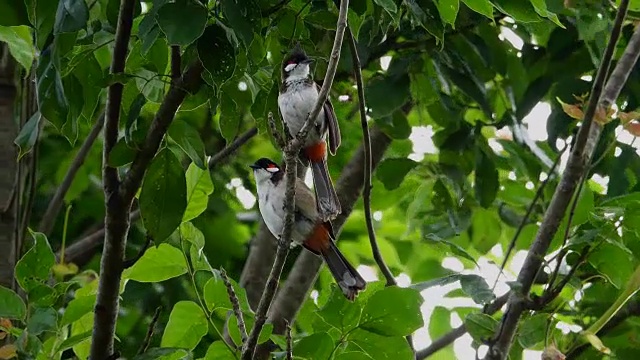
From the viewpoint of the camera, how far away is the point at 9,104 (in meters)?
3.13

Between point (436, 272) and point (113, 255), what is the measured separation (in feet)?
8.41

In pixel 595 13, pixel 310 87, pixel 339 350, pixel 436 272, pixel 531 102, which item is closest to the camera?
pixel 339 350

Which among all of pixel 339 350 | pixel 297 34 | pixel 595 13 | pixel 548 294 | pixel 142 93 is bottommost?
pixel 339 350

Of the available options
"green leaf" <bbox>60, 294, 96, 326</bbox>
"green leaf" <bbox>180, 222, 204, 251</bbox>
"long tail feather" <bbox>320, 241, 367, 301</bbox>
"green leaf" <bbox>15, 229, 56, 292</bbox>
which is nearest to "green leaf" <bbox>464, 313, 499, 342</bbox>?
"long tail feather" <bbox>320, 241, 367, 301</bbox>

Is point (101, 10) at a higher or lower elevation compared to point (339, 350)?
higher

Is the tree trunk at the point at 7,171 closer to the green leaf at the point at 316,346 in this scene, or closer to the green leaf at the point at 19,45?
the green leaf at the point at 19,45

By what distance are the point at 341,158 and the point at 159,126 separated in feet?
7.50

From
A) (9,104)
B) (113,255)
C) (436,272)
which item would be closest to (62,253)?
(9,104)

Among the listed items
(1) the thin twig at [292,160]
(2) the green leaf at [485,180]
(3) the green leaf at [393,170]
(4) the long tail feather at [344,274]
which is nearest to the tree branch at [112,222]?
(1) the thin twig at [292,160]

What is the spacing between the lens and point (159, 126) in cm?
203

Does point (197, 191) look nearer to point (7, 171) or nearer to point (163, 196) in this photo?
point (163, 196)

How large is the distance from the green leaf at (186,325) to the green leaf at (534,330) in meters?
0.77

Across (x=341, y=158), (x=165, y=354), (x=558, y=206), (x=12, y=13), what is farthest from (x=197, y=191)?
(x=341, y=158)

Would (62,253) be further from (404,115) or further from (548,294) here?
(548,294)
